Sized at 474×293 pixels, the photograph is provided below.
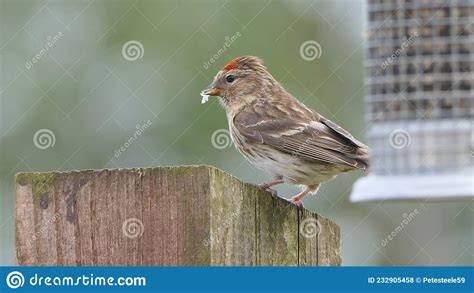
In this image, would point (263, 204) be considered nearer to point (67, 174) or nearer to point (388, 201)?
point (67, 174)

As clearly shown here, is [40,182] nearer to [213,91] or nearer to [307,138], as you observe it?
[307,138]

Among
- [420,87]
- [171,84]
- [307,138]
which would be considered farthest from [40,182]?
[171,84]

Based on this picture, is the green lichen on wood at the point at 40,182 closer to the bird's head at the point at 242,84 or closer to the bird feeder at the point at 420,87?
the bird feeder at the point at 420,87

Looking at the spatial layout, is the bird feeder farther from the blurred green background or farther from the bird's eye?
the blurred green background

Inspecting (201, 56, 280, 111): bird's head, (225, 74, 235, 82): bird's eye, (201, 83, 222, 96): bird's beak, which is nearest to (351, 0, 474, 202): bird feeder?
(201, 56, 280, 111): bird's head

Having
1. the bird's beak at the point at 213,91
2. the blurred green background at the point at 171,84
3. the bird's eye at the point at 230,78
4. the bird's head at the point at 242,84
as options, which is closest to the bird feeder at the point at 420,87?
the bird's head at the point at 242,84
